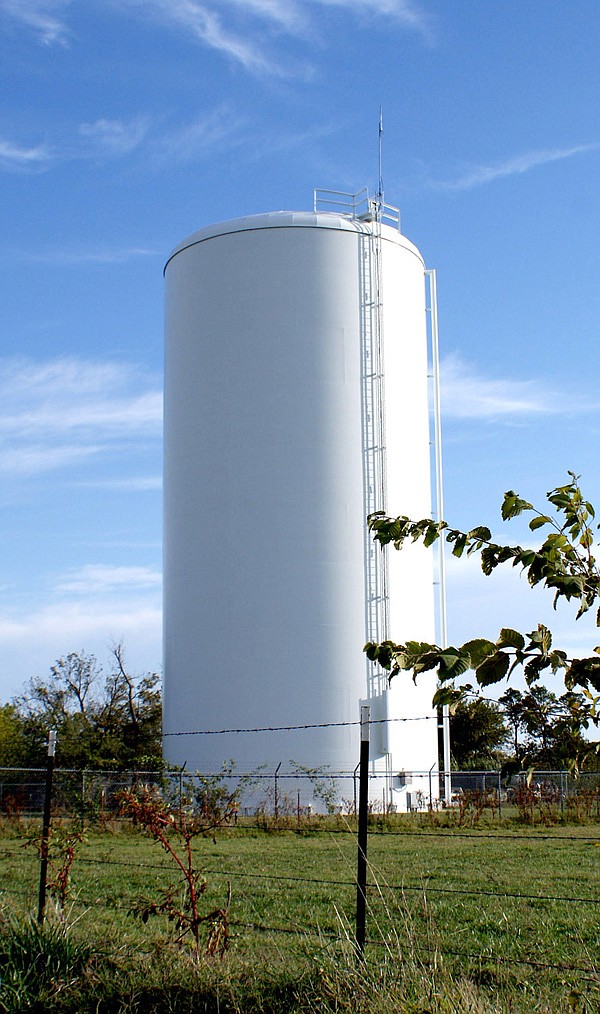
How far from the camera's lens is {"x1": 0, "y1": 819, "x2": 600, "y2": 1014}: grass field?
654 cm

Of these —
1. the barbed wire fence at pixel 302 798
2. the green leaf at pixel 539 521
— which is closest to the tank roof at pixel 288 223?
the barbed wire fence at pixel 302 798

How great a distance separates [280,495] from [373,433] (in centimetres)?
326

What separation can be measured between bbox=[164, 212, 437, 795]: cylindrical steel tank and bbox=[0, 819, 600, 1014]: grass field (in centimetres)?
889

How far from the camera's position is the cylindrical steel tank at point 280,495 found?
28406 millimetres

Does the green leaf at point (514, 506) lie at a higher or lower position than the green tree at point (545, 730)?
higher

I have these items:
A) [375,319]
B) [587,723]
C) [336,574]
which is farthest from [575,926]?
[375,319]

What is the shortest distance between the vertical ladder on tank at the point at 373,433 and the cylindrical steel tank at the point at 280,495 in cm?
21

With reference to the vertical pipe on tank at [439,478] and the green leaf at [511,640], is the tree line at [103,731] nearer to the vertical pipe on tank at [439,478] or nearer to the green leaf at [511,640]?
the vertical pipe on tank at [439,478]

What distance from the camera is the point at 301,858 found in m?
17.2

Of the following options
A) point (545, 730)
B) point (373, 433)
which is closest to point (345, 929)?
point (545, 730)

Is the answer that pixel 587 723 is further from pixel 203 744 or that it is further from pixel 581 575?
pixel 203 744

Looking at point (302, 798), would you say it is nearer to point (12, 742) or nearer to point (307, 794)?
point (307, 794)

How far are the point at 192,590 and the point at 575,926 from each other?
20.6m

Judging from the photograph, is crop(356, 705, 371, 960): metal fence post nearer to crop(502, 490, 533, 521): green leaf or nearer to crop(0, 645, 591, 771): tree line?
crop(502, 490, 533, 521): green leaf
